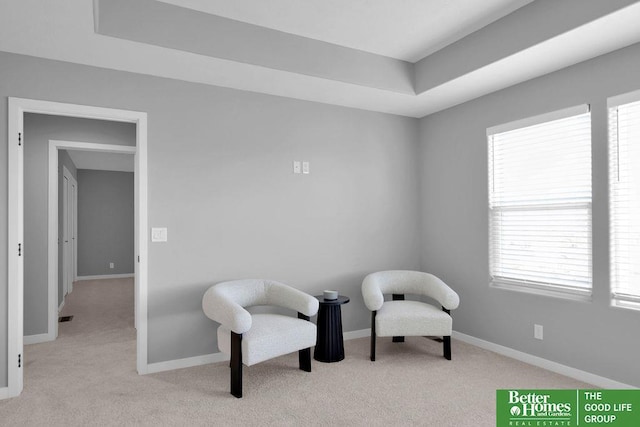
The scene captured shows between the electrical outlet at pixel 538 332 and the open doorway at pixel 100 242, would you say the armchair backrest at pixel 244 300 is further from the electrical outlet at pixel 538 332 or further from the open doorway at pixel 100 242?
the open doorway at pixel 100 242

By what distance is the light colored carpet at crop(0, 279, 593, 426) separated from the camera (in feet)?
8.58

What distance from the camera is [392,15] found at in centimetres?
307

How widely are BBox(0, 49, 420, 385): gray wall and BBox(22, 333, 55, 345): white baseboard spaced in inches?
59.0

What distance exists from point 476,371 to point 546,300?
85 cm

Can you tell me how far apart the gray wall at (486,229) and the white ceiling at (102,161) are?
19.4 feet

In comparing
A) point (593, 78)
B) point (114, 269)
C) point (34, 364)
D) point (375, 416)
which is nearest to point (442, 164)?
point (593, 78)

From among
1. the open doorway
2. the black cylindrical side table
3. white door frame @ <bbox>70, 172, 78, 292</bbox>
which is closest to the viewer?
the black cylindrical side table

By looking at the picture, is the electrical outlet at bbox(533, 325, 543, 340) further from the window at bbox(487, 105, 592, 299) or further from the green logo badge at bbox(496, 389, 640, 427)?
the green logo badge at bbox(496, 389, 640, 427)

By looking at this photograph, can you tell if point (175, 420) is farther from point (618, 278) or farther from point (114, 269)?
point (114, 269)

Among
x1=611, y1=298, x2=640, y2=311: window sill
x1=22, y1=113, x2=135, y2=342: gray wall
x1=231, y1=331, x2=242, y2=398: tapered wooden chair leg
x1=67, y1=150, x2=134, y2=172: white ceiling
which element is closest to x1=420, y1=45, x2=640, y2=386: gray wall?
x1=611, y1=298, x2=640, y2=311: window sill

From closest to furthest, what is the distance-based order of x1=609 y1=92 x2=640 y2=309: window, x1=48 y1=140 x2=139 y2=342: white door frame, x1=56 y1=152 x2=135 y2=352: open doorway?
x1=609 y1=92 x2=640 y2=309: window → x1=48 y1=140 x2=139 y2=342: white door frame → x1=56 y1=152 x2=135 y2=352: open doorway

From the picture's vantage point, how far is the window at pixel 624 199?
9.46 ft

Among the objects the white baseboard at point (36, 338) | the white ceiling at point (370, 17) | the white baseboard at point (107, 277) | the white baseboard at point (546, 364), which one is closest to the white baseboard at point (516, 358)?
the white baseboard at point (546, 364)

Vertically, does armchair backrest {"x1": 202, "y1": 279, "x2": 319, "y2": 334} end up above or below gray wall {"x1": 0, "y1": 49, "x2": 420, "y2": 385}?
below
